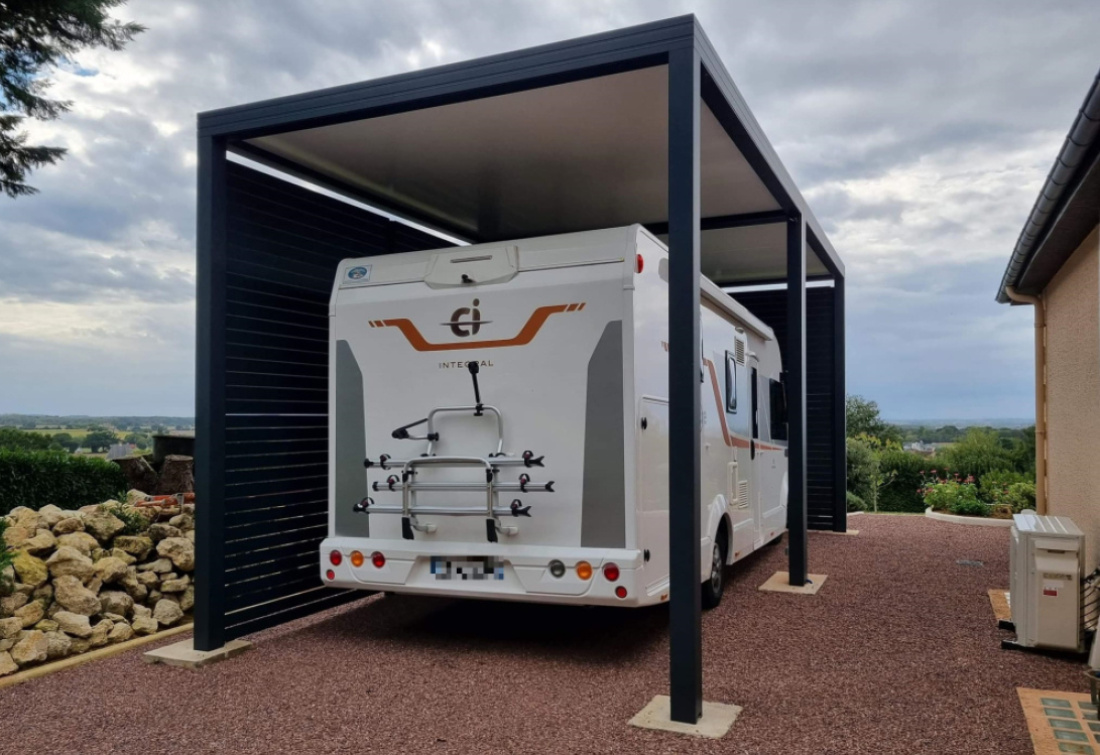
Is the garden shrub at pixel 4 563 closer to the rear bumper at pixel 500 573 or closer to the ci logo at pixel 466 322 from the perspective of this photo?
the rear bumper at pixel 500 573

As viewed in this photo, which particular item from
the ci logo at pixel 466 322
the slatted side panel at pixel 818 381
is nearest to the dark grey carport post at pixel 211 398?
the ci logo at pixel 466 322

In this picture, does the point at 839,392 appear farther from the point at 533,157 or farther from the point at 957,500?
the point at 533,157

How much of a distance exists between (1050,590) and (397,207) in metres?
5.57

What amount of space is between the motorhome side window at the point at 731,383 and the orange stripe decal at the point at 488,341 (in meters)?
2.48

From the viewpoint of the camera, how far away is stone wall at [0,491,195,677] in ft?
18.0

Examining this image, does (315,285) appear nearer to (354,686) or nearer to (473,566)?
(473,566)

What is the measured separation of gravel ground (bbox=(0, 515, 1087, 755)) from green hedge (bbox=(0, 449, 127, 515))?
478 centimetres

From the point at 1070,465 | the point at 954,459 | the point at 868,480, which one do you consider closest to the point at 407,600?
the point at 1070,465

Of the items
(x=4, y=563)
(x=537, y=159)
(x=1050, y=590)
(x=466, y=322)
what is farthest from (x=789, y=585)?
(x=4, y=563)

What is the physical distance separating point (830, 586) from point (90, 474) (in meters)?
7.92

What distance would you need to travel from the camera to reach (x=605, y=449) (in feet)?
16.5

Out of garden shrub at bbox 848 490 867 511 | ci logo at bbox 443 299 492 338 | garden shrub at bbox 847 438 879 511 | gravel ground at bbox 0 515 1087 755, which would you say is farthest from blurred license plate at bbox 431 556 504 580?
garden shrub at bbox 847 438 879 511

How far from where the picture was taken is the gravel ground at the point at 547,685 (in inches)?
160

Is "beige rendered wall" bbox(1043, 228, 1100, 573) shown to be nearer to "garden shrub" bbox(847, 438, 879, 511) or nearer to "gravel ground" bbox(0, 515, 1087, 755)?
"gravel ground" bbox(0, 515, 1087, 755)
